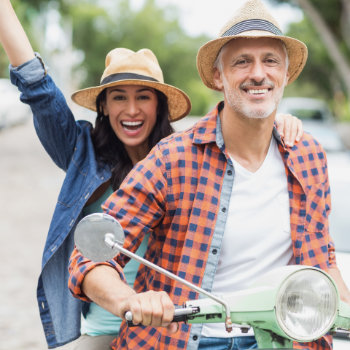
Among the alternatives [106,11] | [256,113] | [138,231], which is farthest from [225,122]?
[106,11]

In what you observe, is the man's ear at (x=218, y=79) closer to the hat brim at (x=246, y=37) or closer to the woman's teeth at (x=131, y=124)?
the hat brim at (x=246, y=37)

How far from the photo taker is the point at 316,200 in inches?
85.4

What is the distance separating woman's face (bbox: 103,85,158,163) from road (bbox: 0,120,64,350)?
2.51m

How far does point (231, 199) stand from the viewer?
2074 mm

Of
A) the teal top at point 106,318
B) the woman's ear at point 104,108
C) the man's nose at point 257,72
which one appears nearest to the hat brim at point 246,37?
the man's nose at point 257,72

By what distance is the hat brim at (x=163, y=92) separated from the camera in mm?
2742

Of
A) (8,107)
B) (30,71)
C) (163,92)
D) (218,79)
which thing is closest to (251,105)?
(218,79)

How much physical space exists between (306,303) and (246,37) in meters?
1.05

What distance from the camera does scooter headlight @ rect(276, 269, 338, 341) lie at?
146 centimetres

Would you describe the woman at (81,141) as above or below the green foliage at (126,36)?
below

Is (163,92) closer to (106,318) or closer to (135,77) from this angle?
(135,77)

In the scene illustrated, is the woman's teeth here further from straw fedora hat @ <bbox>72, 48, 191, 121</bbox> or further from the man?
the man

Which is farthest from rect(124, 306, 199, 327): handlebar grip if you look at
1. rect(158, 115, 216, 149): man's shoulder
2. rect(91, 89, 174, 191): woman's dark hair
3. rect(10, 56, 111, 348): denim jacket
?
rect(91, 89, 174, 191): woman's dark hair

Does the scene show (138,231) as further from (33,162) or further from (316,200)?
(33,162)
